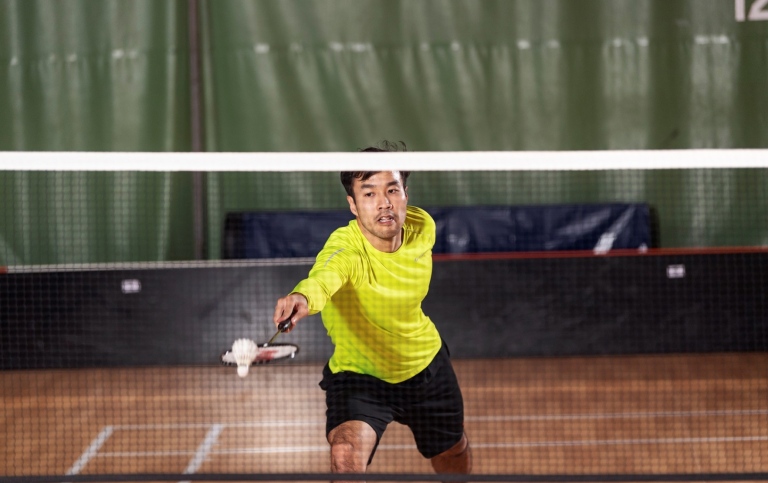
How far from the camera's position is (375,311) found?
3.46 metres

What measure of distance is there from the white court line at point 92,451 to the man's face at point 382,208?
2387 mm

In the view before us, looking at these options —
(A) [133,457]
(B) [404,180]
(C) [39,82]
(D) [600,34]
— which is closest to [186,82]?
(C) [39,82]

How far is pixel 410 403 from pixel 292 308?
2.74ft

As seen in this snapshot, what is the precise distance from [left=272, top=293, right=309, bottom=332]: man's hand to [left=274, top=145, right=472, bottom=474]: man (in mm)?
319

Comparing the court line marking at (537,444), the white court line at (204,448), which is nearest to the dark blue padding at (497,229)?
the white court line at (204,448)

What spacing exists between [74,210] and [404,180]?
6.23m

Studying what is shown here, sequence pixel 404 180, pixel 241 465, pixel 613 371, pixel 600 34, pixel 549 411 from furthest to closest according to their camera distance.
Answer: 1. pixel 600 34
2. pixel 613 371
3. pixel 549 411
4. pixel 241 465
5. pixel 404 180

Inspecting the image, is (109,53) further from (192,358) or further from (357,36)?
(192,358)

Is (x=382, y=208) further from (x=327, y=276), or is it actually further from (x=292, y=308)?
(x=292, y=308)

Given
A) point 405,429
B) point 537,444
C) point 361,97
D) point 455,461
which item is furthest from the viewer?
point 361,97

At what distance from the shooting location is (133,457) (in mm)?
5086

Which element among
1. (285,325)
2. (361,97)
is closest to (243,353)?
(285,325)

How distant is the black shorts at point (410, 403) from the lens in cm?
330

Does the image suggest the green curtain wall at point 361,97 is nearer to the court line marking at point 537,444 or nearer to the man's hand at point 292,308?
the court line marking at point 537,444
